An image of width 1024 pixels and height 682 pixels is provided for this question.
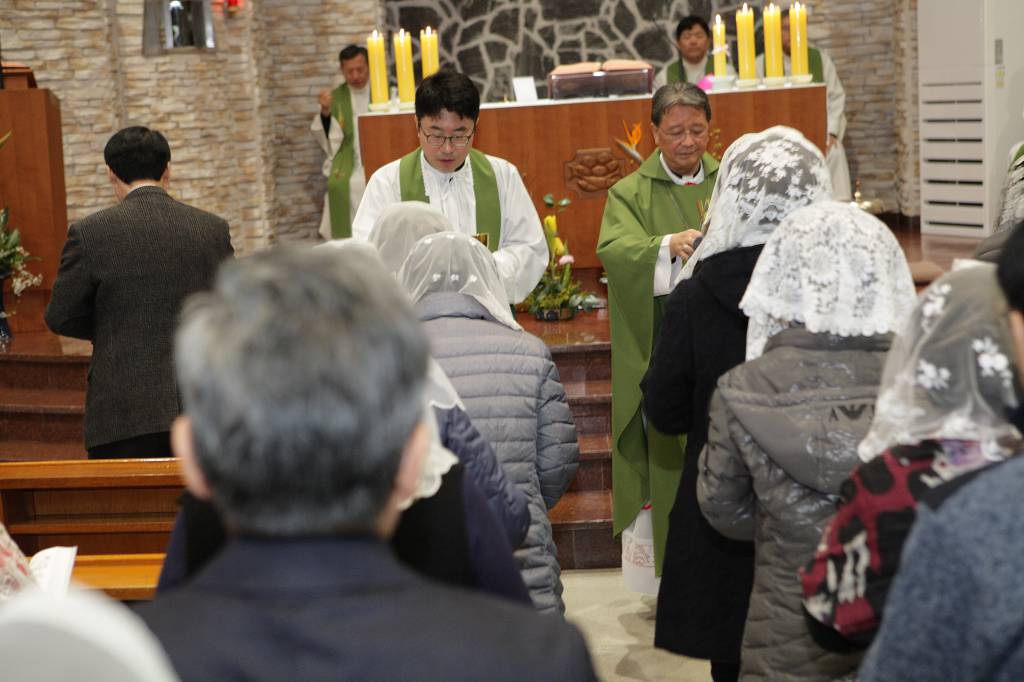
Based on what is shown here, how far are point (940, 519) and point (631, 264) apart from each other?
3.50 meters

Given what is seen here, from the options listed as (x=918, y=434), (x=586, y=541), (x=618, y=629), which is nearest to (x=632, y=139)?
(x=586, y=541)

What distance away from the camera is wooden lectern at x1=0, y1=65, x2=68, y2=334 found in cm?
809

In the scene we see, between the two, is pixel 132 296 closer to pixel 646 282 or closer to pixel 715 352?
pixel 646 282

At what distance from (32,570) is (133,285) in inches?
71.8

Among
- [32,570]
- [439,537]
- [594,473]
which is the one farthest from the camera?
[594,473]

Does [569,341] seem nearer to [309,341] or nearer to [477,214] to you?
[477,214]

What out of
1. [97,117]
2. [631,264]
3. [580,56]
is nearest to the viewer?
[631,264]

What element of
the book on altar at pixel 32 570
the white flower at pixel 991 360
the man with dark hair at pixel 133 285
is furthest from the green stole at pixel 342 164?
the white flower at pixel 991 360

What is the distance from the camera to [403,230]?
3.53m

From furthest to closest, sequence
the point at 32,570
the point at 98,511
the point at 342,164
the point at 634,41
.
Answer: the point at 634,41 → the point at 342,164 → the point at 98,511 → the point at 32,570

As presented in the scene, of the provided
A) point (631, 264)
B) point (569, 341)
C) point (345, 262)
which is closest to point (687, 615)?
point (631, 264)

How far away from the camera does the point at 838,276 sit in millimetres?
2732

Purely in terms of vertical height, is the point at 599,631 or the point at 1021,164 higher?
the point at 1021,164

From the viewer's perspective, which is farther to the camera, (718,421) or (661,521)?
(661,521)
